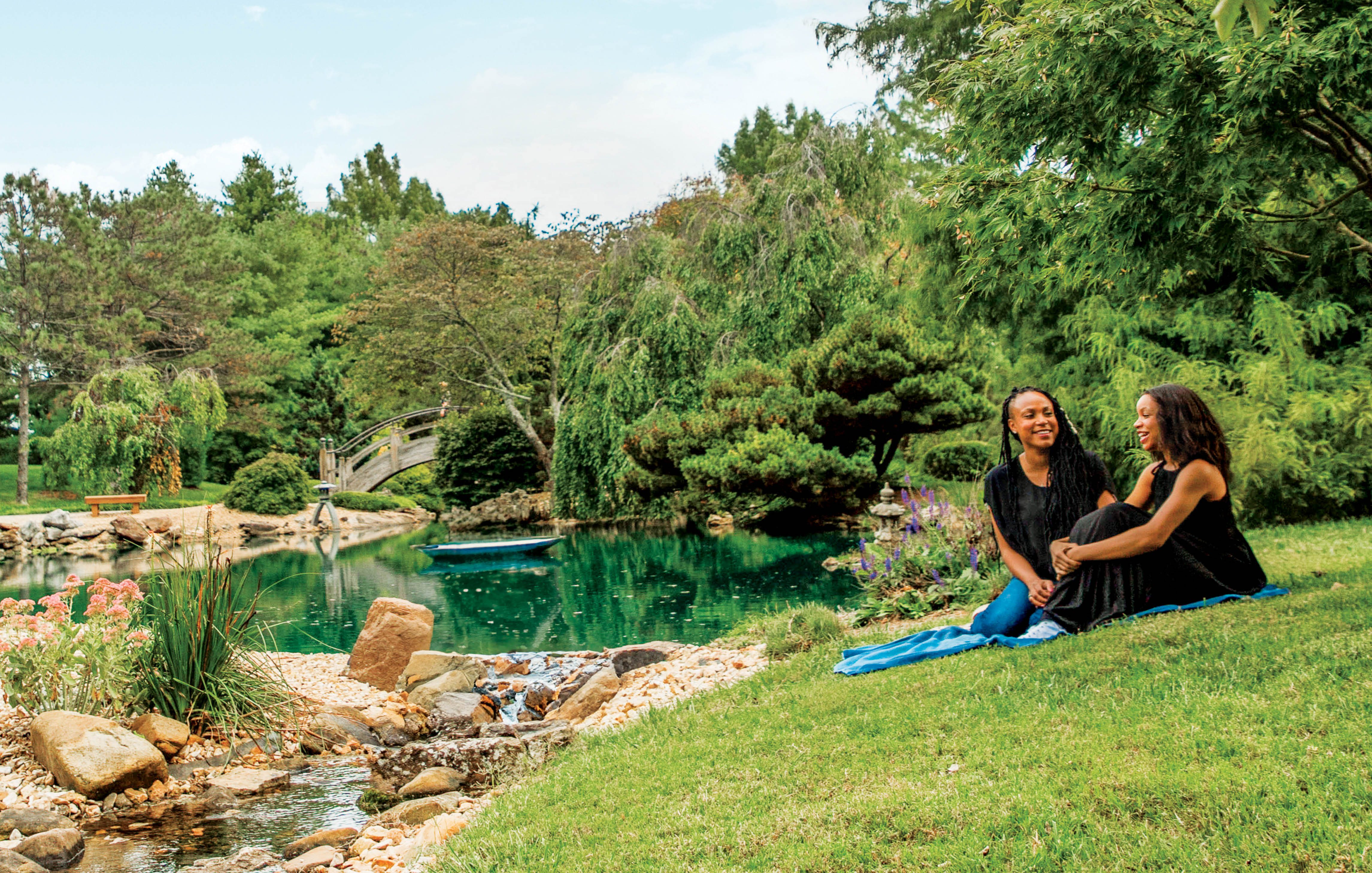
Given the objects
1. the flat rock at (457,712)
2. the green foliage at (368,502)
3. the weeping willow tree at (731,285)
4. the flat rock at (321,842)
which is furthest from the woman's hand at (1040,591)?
the green foliage at (368,502)

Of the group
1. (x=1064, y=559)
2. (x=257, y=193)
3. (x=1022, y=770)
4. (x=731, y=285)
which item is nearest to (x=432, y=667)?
(x=1064, y=559)

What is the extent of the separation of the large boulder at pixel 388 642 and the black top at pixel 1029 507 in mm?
4738

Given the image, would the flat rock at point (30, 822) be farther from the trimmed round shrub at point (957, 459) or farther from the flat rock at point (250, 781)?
the trimmed round shrub at point (957, 459)

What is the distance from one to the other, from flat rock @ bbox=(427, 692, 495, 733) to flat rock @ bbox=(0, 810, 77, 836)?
6.84 feet

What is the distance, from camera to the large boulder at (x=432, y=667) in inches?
275

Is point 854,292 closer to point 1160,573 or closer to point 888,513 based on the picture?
point 888,513

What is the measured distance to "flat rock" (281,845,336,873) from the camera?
3482 mm

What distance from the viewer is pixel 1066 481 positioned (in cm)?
432

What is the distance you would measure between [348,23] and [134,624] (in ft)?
25.2

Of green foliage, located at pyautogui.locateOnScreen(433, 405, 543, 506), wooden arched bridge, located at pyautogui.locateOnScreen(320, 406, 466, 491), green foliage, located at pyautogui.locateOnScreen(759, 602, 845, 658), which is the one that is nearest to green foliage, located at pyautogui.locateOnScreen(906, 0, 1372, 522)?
green foliage, located at pyautogui.locateOnScreen(759, 602, 845, 658)

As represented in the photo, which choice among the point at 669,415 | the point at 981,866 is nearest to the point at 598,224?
the point at 669,415

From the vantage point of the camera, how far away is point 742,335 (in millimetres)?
16516

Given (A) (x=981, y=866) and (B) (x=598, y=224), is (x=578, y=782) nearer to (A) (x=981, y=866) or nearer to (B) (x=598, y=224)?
(A) (x=981, y=866)

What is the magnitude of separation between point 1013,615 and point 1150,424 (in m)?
1.03
